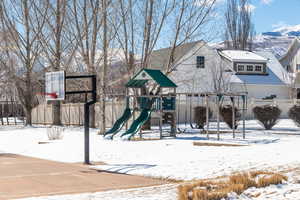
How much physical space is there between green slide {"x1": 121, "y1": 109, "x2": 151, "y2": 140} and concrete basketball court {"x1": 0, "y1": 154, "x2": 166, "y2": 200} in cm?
650

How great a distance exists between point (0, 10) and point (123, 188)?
24.6 m

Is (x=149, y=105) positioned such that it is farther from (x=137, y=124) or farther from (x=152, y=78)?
(x=137, y=124)

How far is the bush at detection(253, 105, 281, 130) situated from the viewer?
1091 inches

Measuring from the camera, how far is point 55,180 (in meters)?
11.6

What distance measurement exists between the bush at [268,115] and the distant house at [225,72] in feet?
47.1

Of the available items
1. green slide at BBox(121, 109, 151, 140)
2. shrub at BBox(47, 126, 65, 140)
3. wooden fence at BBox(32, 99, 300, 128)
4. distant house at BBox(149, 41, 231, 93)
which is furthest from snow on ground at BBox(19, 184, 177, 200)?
distant house at BBox(149, 41, 231, 93)

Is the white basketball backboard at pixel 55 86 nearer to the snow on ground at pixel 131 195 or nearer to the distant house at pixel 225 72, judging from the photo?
the snow on ground at pixel 131 195

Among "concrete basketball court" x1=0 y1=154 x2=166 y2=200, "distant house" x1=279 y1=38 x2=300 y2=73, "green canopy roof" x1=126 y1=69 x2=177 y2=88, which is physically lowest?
"concrete basketball court" x1=0 y1=154 x2=166 y2=200

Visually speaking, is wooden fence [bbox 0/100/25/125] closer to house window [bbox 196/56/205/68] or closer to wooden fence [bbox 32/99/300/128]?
wooden fence [bbox 32/99/300/128]

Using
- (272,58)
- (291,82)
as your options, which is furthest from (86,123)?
(272,58)

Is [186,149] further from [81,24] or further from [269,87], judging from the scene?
[269,87]

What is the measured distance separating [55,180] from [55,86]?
3970mm

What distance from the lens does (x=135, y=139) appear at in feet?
69.7

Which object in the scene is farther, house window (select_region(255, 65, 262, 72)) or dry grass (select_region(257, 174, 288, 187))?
house window (select_region(255, 65, 262, 72))
